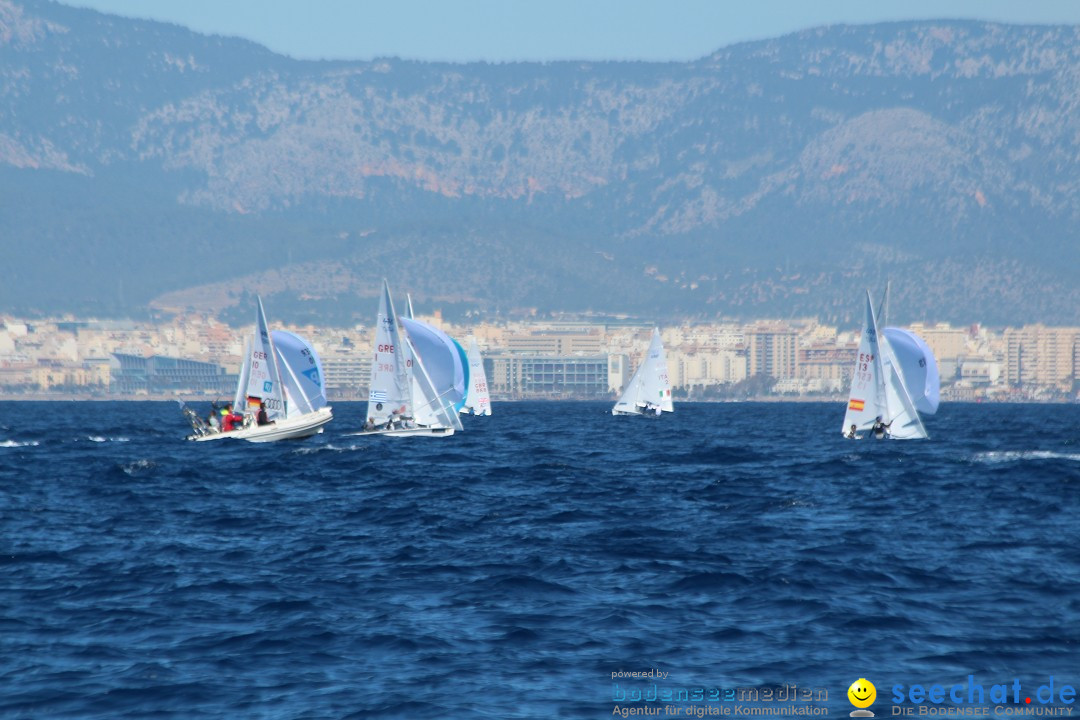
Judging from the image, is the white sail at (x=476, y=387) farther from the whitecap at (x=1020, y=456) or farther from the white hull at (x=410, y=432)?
the whitecap at (x=1020, y=456)

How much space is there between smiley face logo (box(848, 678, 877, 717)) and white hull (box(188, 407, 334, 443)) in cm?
4773

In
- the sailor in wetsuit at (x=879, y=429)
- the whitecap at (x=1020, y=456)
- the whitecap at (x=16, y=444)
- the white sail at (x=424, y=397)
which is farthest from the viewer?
the whitecap at (x=16, y=444)

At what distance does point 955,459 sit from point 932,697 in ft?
130

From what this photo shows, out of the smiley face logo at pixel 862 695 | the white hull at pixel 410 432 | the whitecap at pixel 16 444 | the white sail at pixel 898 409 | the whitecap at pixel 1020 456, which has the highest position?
the white sail at pixel 898 409

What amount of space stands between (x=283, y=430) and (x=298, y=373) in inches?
212

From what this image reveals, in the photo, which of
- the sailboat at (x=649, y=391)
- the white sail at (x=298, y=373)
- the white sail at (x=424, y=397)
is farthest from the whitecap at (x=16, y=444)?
the sailboat at (x=649, y=391)

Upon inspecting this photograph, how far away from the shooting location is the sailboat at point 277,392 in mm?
64812

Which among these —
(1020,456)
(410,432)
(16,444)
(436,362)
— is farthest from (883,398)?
(16,444)

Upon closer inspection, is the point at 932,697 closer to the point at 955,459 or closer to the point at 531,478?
the point at 531,478

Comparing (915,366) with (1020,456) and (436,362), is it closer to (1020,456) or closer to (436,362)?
(1020,456)

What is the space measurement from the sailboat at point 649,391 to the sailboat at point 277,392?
52.6 m

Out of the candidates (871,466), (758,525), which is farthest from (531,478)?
(758,525)

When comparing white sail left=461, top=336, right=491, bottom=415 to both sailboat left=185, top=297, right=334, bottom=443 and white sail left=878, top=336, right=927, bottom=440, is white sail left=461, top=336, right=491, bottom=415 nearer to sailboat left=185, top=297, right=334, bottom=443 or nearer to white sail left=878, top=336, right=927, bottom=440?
sailboat left=185, top=297, right=334, bottom=443

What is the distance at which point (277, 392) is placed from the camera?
2574 inches
